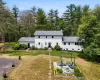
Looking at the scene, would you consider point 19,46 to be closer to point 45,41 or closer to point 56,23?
point 45,41

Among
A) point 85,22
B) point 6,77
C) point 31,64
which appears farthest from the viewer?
point 85,22

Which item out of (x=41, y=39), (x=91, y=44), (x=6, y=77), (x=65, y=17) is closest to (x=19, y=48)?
(x=41, y=39)

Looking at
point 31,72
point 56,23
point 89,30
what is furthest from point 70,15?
point 31,72

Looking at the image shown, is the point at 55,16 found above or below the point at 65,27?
above

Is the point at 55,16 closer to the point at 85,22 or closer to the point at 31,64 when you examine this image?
the point at 85,22

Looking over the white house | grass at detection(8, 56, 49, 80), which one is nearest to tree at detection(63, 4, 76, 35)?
the white house

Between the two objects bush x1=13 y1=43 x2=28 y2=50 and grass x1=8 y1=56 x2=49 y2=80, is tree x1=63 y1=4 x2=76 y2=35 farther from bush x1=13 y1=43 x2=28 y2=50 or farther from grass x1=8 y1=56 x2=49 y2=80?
grass x1=8 y1=56 x2=49 y2=80

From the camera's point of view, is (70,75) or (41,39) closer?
(70,75)

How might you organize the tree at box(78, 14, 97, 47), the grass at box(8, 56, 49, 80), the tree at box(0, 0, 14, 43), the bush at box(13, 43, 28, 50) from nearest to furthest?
the grass at box(8, 56, 49, 80)
the tree at box(78, 14, 97, 47)
the tree at box(0, 0, 14, 43)
the bush at box(13, 43, 28, 50)
